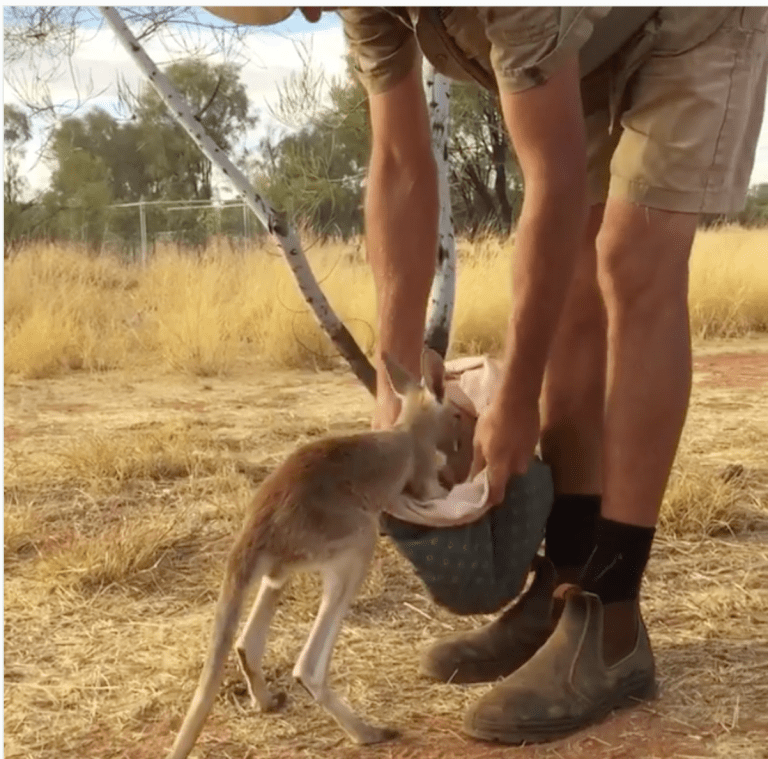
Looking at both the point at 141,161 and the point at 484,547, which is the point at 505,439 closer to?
the point at 484,547

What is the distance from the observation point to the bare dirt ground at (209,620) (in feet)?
7.61

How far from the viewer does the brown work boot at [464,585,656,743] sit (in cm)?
228

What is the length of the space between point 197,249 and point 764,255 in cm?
374

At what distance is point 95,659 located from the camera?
2744mm

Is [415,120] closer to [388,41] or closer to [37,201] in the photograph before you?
[388,41]

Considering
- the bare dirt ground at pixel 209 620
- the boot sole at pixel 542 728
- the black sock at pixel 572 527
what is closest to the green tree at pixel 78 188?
the bare dirt ground at pixel 209 620

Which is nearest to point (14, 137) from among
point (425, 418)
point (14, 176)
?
point (14, 176)

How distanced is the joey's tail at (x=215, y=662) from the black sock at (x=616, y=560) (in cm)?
75

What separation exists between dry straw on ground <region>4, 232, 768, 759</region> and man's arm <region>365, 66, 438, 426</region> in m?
0.70

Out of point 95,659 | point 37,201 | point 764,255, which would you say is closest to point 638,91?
point 95,659

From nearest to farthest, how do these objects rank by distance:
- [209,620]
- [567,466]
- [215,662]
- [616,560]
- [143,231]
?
[215,662] < [616,560] < [567,466] < [209,620] < [143,231]

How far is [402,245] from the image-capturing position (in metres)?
2.67

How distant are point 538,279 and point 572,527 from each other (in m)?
0.77

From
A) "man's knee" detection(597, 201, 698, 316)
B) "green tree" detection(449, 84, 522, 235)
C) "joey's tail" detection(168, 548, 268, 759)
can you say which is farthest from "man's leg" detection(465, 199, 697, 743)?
"green tree" detection(449, 84, 522, 235)
